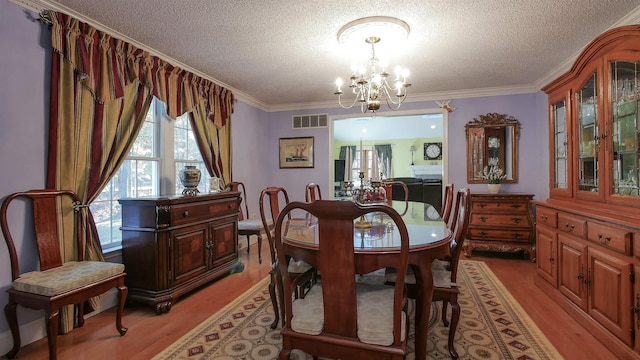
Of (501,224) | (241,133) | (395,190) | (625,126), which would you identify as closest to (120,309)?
(241,133)

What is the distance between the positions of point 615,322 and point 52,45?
4180 mm

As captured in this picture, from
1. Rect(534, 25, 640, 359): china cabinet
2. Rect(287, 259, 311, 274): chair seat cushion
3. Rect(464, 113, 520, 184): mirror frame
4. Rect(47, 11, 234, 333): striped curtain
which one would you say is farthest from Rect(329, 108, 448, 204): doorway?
Rect(287, 259, 311, 274): chair seat cushion

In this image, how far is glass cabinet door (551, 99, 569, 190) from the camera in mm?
2793

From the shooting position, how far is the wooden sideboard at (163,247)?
257 cm

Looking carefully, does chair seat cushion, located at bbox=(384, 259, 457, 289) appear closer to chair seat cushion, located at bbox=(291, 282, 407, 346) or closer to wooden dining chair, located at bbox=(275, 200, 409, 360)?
chair seat cushion, located at bbox=(291, 282, 407, 346)

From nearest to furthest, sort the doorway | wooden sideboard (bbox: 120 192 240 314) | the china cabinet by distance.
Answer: the china cabinet
wooden sideboard (bbox: 120 192 240 314)
the doorway

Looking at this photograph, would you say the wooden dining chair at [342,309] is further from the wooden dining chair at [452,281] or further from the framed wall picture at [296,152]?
the framed wall picture at [296,152]

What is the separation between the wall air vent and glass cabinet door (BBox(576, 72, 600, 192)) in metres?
3.46

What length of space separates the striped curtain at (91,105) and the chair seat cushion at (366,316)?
1.92 metres

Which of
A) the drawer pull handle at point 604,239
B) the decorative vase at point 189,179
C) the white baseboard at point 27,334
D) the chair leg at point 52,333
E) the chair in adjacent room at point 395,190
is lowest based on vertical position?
the white baseboard at point 27,334

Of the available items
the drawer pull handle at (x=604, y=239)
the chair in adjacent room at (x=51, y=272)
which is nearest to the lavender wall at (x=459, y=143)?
the drawer pull handle at (x=604, y=239)

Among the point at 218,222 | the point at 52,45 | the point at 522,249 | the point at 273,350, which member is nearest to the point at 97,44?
the point at 52,45

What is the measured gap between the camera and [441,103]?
4770 millimetres

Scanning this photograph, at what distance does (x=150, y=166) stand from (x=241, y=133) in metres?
1.71
